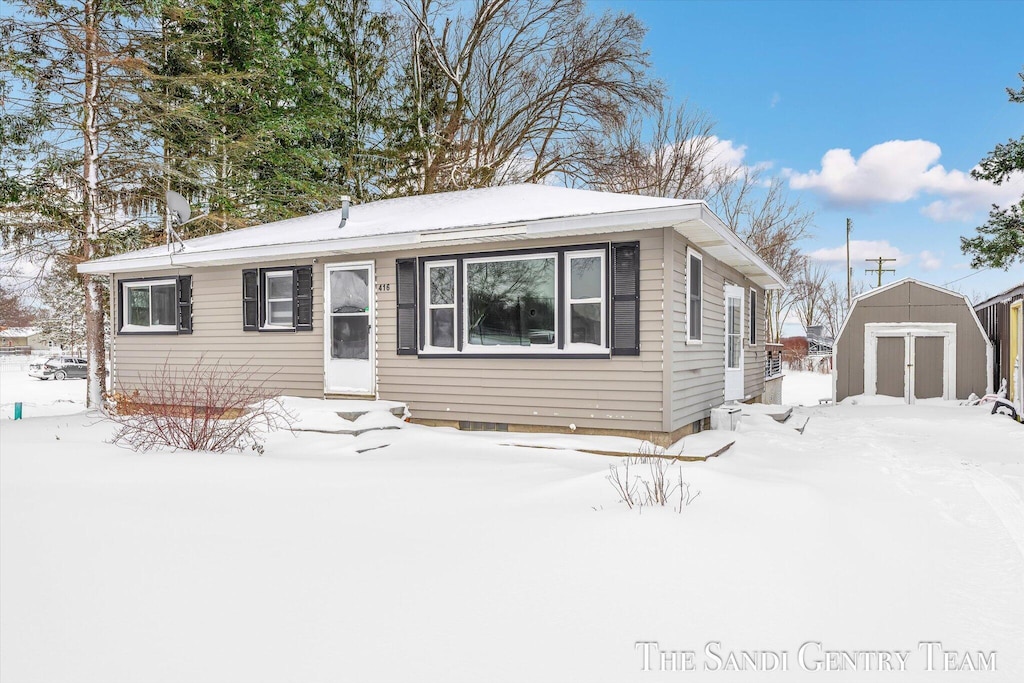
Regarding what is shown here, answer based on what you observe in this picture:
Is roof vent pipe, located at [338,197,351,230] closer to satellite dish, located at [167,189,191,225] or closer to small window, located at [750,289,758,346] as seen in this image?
satellite dish, located at [167,189,191,225]

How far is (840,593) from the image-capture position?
8.91 feet

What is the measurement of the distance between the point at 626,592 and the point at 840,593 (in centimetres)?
101

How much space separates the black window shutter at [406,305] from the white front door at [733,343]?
16.1 feet

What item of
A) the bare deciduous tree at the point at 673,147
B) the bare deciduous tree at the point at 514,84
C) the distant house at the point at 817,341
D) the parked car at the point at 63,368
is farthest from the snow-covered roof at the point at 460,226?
the distant house at the point at 817,341

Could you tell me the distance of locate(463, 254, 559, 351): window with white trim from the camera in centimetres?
697

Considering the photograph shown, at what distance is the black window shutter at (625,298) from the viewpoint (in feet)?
21.2

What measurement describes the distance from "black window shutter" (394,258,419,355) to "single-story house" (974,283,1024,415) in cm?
953

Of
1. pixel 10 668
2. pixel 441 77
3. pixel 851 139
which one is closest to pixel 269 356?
pixel 10 668

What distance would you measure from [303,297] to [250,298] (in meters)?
1.00

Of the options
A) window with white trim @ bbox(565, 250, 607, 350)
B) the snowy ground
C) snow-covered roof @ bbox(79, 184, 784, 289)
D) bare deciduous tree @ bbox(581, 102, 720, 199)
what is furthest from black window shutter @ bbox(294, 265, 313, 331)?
bare deciduous tree @ bbox(581, 102, 720, 199)

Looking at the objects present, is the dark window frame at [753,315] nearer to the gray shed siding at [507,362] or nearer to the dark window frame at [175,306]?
the gray shed siding at [507,362]

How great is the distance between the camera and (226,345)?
911 centimetres

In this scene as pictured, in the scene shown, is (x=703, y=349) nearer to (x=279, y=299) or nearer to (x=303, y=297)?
(x=303, y=297)

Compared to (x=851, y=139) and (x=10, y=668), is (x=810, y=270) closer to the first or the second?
(x=851, y=139)
